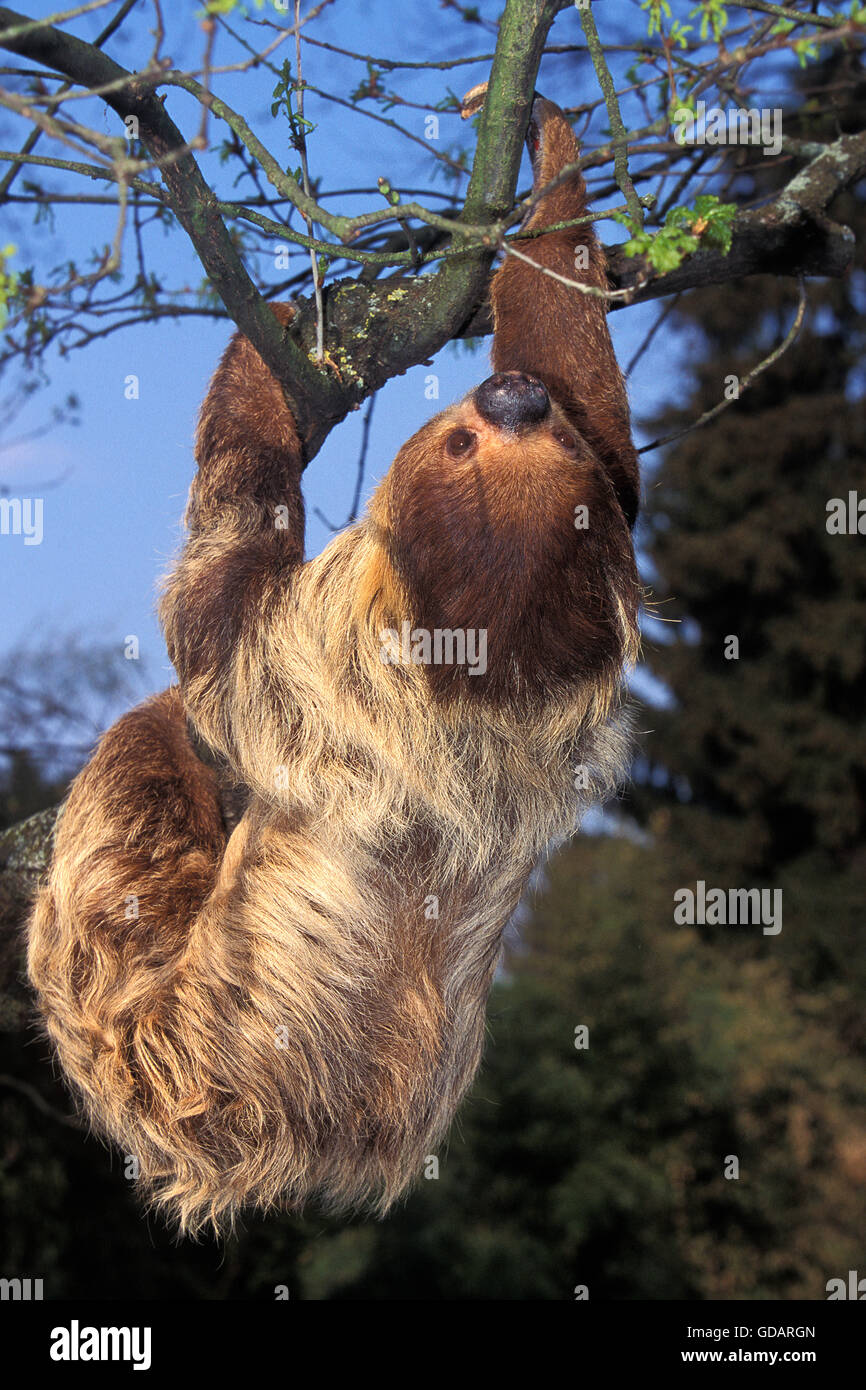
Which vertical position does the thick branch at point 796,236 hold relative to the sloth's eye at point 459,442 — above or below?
above

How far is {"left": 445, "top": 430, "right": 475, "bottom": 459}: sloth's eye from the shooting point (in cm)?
311

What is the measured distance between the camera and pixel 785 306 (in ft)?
71.3

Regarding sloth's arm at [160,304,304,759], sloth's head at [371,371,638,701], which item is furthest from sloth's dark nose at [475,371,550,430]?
sloth's arm at [160,304,304,759]

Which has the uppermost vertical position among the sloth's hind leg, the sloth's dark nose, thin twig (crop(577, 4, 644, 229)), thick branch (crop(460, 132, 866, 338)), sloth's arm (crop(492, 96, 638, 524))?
thick branch (crop(460, 132, 866, 338))

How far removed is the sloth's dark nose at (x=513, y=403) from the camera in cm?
303

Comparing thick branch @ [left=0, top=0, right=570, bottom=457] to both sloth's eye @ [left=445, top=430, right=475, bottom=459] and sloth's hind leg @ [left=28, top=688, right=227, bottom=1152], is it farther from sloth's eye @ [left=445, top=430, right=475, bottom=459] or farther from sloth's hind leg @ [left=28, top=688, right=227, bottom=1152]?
sloth's hind leg @ [left=28, top=688, right=227, bottom=1152]

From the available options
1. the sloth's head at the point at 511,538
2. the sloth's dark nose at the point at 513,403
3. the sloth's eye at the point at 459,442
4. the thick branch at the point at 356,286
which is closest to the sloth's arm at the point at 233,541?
the thick branch at the point at 356,286

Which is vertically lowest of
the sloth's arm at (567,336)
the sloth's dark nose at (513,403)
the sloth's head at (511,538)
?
the sloth's head at (511,538)

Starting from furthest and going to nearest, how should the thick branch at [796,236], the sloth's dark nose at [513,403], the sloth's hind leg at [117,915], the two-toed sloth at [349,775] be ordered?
the thick branch at [796,236] < the sloth's hind leg at [117,915] < the two-toed sloth at [349,775] < the sloth's dark nose at [513,403]

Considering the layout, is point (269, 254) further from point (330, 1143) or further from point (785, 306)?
point (785, 306)

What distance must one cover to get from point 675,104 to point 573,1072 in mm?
11963

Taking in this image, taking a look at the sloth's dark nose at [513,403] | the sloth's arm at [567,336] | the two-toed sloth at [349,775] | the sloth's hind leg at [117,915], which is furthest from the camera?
the sloth's hind leg at [117,915]

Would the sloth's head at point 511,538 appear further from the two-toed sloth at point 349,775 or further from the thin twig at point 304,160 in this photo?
the thin twig at point 304,160
